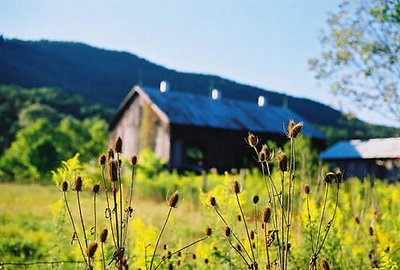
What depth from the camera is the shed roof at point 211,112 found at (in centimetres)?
2331

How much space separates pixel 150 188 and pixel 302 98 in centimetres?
5980

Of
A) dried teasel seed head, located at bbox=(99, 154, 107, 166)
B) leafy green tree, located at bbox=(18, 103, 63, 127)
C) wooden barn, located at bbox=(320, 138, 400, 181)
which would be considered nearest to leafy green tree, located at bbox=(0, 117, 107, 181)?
wooden barn, located at bbox=(320, 138, 400, 181)

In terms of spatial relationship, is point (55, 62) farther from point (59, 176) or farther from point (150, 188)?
point (59, 176)

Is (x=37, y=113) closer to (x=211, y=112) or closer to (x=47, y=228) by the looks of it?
(x=211, y=112)

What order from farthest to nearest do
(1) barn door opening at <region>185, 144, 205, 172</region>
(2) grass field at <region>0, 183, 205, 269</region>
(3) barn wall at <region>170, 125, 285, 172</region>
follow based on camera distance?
(1) barn door opening at <region>185, 144, 205, 172</region> < (3) barn wall at <region>170, 125, 285, 172</region> < (2) grass field at <region>0, 183, 205, 269</region>

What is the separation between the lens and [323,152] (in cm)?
2753

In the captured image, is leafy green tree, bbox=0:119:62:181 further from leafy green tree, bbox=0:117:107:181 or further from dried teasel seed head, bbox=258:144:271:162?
dried teasel seed head, bbox=258:144:271:162

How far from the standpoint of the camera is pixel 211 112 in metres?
24.7

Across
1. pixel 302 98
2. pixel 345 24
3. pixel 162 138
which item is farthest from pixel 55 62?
pixel 345 24

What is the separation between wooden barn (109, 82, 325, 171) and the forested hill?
34702 millimetres

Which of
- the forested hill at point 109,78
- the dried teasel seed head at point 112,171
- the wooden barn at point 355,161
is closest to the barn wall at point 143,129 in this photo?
the wooden barn at point 355,161

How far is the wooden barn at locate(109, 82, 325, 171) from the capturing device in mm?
23016

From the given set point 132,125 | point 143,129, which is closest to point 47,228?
point 143,129

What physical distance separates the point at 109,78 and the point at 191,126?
6457cm
